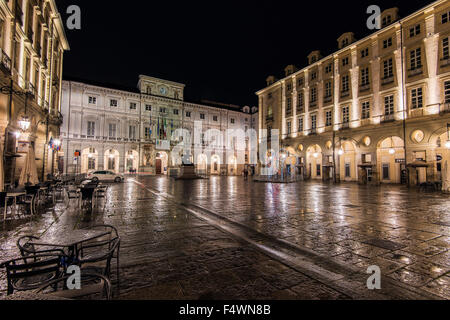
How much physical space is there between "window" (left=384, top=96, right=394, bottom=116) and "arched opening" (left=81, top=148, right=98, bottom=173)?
4238 centimetres

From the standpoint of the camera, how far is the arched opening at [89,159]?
39.9 meters

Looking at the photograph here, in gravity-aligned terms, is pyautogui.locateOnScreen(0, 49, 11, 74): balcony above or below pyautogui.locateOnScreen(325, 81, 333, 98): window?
below

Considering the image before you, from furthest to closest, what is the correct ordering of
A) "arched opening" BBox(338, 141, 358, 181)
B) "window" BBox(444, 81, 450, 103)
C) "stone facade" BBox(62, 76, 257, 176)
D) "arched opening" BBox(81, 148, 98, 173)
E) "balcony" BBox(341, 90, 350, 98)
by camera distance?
"arched opening" BBox(81, 148, 98, 173)
"stone facade" BBox(62, 76, 257, 176)
"arched opening" BBox(338, 141, 358, 181)
"balcony" BBox(341, 90, 350, 98)
"window" BBox(444, 81, 450, 103)

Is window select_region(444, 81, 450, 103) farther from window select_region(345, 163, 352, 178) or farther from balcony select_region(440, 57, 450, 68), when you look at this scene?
window select_region(345, 163, 352, 178)

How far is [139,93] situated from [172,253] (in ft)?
153

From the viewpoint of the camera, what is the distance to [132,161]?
147ft

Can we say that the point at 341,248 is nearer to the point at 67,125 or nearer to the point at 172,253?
the point at 172,253

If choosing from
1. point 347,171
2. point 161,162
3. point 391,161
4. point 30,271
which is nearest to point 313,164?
point 347,171

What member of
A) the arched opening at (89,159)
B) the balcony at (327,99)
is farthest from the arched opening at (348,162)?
the arched opening at (89,159)

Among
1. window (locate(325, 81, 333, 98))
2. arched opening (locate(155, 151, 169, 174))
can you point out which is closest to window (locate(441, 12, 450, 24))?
window (locate(325, 81, 333, 98))

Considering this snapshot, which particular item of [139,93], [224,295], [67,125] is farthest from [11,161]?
[139,93]

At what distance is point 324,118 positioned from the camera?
31219mm

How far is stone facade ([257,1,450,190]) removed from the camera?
2042 cm
